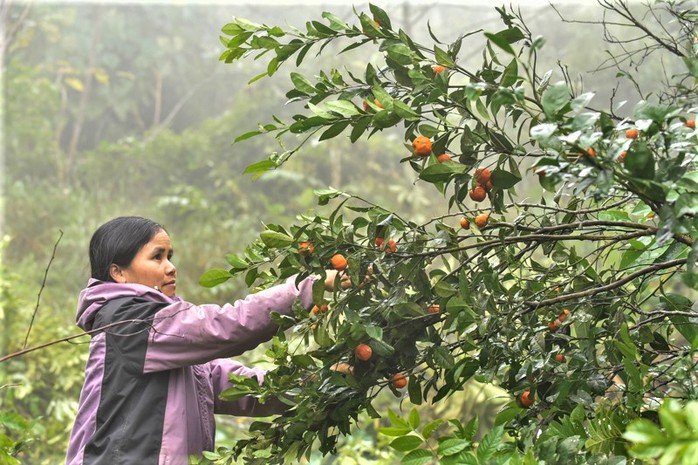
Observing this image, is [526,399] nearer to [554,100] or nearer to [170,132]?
[554,100]

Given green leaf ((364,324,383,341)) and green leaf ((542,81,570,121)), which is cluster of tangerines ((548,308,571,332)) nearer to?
green leaf ((364,324,383,341))

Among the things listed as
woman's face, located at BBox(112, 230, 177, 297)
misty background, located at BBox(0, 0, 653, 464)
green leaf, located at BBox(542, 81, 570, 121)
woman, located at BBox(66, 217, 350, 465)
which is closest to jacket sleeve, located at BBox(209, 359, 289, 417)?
woman, located at BBox(66, 217, 350, 465)

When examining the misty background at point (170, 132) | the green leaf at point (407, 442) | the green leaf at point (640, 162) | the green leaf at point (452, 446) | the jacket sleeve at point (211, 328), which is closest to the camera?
the green leaf at point (640, 162)

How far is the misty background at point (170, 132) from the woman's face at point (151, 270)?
4.13 metres

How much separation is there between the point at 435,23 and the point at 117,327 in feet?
27.3

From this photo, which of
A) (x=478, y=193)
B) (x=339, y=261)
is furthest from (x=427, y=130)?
(x=339, y=261)

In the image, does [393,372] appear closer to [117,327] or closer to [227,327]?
[227,327]

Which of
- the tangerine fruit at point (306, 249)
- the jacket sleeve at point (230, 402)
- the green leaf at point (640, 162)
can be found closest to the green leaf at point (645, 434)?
the green leaf at point (640, 162)

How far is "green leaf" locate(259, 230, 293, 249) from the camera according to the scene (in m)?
1.36

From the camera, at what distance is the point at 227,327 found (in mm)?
1652

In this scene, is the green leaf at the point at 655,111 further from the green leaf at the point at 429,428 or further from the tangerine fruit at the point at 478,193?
the green leaf at the point at 429,428

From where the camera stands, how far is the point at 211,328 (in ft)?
5.43

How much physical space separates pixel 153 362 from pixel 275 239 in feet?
1.60

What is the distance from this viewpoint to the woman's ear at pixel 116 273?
1.89m
